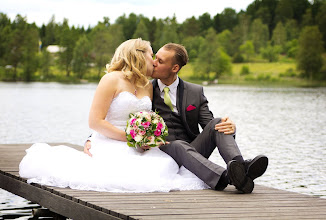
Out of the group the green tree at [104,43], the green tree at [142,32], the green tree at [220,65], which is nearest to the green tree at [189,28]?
the green tree at [142,32]

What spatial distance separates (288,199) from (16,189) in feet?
9.10

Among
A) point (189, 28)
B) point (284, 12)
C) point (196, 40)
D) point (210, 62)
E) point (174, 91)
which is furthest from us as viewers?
point (189, 28)

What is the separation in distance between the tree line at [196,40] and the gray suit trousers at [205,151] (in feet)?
284

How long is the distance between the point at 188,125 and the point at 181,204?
1389 millimetres

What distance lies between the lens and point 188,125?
581 centimetres

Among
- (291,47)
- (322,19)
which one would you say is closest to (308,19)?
(322,19)

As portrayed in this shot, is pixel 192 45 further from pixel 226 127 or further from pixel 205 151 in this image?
pixel 226 127

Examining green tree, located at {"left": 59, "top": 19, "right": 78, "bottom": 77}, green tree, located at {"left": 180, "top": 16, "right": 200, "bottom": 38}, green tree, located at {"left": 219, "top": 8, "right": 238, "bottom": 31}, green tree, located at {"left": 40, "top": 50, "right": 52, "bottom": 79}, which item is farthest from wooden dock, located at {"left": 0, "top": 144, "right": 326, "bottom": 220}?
green tree, located at {"left": 219, "top": 8, "right": 238, "bottom": 31}

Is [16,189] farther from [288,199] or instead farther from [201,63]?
[201,63]

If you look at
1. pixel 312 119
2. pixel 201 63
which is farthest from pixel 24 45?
pixel 312 119

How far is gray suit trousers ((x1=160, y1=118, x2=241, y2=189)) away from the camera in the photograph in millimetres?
5082

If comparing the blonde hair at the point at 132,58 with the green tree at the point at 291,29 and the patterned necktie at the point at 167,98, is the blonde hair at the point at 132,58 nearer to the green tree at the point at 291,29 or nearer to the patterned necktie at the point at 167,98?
the patterned necktie at the point at 167,98

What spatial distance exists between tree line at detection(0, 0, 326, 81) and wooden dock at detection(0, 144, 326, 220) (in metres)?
86.9

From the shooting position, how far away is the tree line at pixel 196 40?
95.0m
